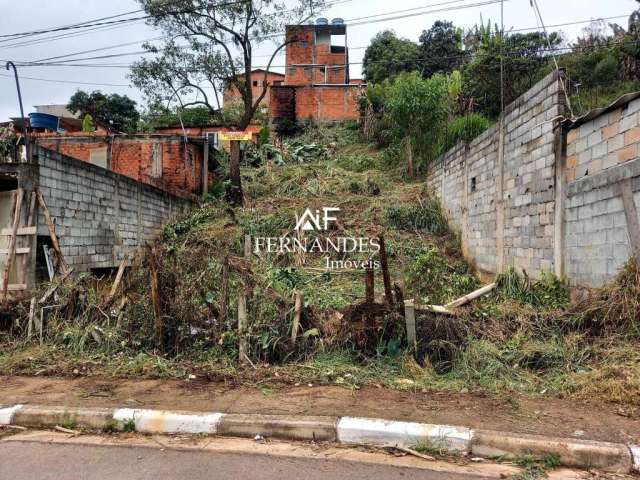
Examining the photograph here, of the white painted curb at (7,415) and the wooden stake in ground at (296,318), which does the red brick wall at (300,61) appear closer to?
the wooden stake in ground at (296,318)

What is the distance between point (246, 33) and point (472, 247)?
10.1 meters

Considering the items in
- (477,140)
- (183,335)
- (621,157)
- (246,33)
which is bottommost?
(183,335)

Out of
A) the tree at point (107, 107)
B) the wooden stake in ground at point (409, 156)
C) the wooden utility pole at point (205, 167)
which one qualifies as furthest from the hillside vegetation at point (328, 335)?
the tree at point (107, 107)

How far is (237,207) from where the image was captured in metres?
13.3

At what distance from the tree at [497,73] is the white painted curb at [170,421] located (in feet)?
54.7

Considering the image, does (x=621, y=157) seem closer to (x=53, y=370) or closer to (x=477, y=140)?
(x=477, y=140)

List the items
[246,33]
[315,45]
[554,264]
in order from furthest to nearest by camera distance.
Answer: [315,45]
[246,33]
[554,264]

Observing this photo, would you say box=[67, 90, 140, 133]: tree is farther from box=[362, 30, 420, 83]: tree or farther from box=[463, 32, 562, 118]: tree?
box=[463, 32, 562, 118]: tree

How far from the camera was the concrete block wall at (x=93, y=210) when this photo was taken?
24.4 feet

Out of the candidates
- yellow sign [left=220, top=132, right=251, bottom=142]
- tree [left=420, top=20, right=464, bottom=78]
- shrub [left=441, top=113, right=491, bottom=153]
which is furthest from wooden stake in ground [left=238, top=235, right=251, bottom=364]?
tree [left=420, top=20, right=464, bottom=78]

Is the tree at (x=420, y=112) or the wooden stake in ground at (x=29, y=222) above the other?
the tree at (x=420, y=112)

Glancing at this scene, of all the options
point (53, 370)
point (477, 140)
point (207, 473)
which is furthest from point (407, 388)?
point (477, 140)

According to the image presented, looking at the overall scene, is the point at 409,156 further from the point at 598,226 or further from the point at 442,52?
the point at 442,52

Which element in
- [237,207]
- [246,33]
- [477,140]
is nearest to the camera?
[477,140]
